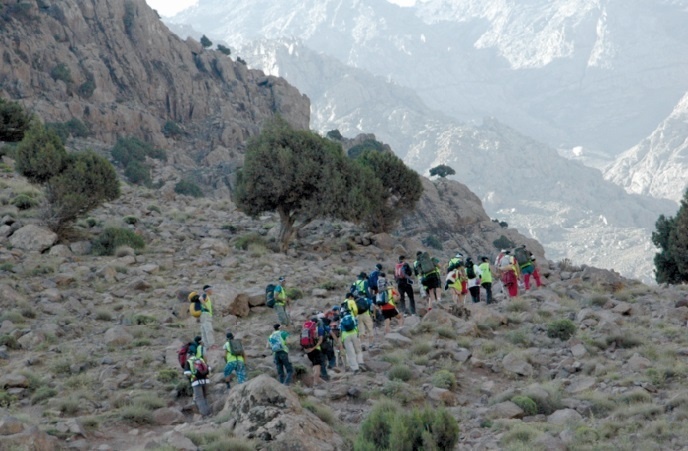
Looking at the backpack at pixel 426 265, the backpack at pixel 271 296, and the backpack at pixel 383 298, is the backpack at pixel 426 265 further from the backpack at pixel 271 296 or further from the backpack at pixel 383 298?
the backpack at pixel 271 296

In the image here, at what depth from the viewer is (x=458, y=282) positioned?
22.1 metres

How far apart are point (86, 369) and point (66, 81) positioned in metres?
58.5

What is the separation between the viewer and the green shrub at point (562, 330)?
62.2 ft

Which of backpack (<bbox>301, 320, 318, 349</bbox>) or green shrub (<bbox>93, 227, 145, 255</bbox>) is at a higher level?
green shrub (<bbox>93, 227, 145, 255</bbox>)

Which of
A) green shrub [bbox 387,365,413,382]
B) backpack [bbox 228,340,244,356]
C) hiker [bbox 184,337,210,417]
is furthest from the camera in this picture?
green shrub [bbox 387,365,413,382]

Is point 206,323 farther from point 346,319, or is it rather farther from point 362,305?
point 362,305

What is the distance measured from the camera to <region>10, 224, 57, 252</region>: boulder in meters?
27.1

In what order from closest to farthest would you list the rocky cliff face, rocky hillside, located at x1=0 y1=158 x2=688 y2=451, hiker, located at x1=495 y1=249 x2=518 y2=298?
rocky hillside, located at x1=0 y1=158 x2=688 y2=451 → hiker, located at x1=495 y1=249 x2=518 y2=298 → the rocky cliff face

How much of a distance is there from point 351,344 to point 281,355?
1.84 m

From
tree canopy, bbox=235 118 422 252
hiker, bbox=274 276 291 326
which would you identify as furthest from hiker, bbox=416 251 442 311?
tree canopy, bbox=235 118 422 252

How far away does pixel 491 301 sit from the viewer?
76.1ft

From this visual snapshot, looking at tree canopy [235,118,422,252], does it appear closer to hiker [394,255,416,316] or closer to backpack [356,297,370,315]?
hiker [394,255,416,316]

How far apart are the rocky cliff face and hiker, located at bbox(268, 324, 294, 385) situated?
5467cm

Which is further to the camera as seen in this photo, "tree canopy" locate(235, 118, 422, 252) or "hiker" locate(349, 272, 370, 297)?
"tree canopy" locate(235, 118, 422, 252)
